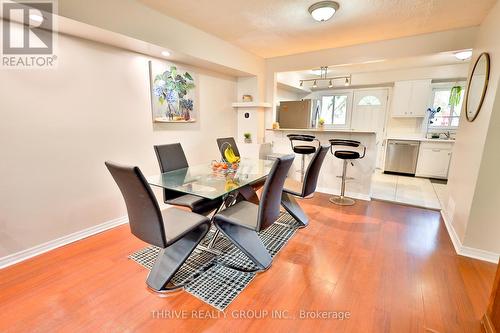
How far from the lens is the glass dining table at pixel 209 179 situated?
192cm

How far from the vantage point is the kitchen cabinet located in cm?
481

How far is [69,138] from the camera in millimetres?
2270

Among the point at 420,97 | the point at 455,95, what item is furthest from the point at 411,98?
the point at 455,95

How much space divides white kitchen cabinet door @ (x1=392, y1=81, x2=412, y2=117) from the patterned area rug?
15.3 feet

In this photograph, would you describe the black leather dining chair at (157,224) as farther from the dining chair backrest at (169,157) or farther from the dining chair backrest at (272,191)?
the dining chair backrest at (169,157)

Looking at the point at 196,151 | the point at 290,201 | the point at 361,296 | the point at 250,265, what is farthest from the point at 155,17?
the point at 361,296

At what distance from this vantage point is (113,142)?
264 cm

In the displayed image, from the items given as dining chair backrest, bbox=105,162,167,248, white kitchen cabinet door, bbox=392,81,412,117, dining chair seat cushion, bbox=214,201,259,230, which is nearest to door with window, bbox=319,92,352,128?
white kitchen cabinet door, bbox=392,81,412,117

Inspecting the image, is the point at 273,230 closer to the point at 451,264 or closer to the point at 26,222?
the point at 451,264

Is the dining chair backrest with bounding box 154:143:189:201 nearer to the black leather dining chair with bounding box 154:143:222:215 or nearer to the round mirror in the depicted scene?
the black leather dining chair with bounding box 154:143:222:215

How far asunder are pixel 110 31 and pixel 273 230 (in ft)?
8.63

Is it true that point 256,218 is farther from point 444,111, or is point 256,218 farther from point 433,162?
point 444,111

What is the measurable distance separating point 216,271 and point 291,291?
64 cm

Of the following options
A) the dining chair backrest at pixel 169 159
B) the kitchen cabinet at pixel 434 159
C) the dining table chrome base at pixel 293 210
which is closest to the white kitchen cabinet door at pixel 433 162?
the kitchen cabinet at pixel 434 159
